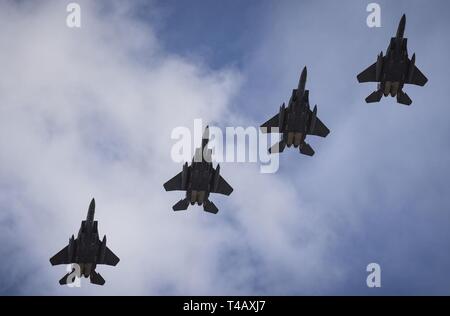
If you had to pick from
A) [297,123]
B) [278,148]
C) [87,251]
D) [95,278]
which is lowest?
[95,278]

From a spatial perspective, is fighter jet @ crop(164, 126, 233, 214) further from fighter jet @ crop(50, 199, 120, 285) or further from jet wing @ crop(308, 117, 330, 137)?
jet wing @ crop(308, 117, 330, 137)

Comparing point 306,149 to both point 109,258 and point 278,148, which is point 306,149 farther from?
point 109,258

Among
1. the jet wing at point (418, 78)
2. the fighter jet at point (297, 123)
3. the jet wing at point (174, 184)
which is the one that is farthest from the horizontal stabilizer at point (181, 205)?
the jet wing at point (418, 78)

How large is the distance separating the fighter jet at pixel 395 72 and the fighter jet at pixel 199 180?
1914 centimetres

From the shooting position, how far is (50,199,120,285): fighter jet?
71.4 meters

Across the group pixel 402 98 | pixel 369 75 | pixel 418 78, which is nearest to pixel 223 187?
pixel 369 75

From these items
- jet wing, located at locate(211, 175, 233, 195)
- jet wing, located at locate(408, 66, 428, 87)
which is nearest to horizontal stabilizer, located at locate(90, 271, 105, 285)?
jet wing, located at locate(211, 175, 233, 195)

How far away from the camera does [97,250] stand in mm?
73125

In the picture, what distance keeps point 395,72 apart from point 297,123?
37.7 ft

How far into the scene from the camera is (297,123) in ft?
247
